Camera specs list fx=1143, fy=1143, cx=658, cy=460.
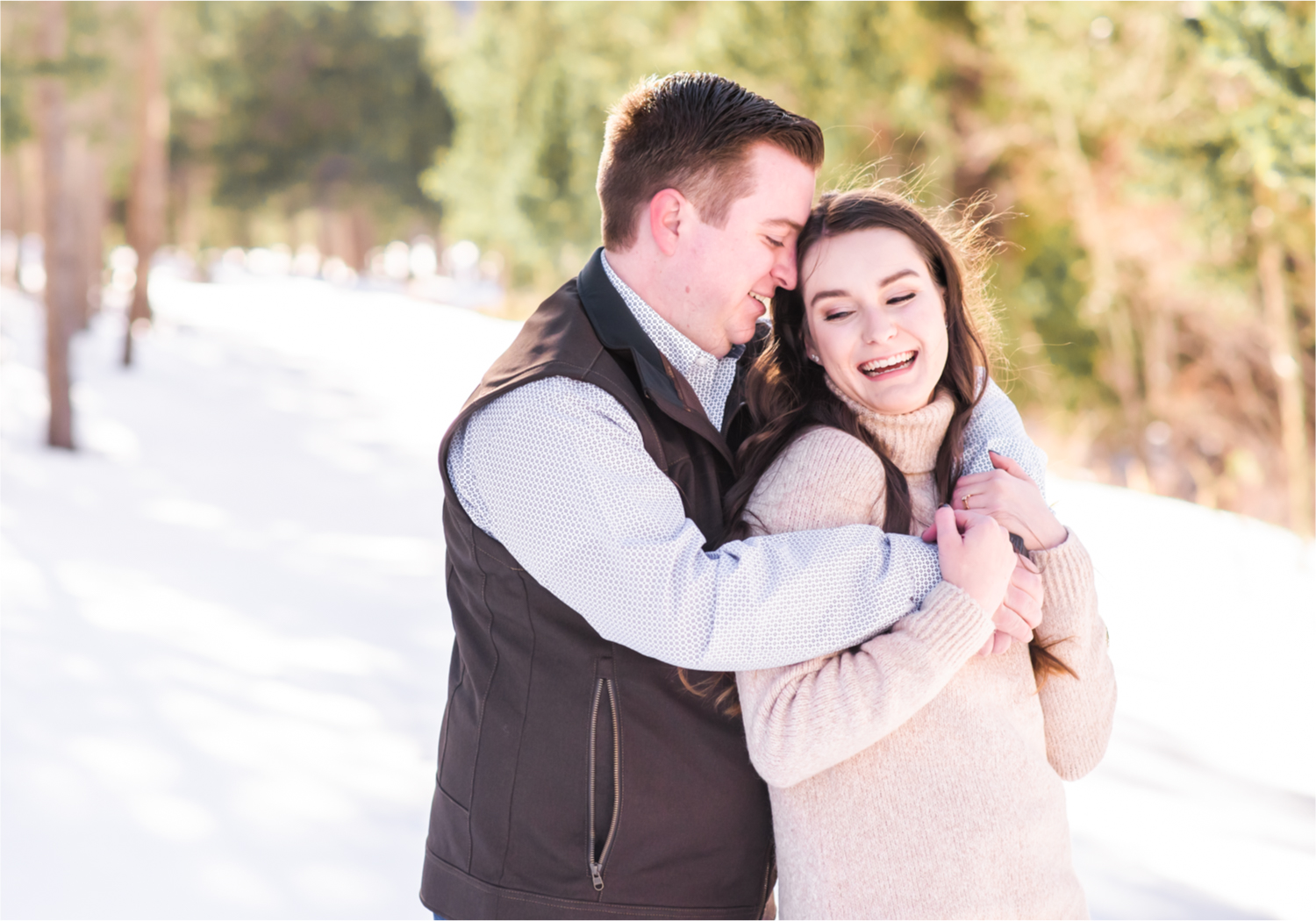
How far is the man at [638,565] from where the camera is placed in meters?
1.76

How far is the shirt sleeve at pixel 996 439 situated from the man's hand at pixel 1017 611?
0.24 m

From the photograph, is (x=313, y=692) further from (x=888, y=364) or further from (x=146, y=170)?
(x=146, y=170)

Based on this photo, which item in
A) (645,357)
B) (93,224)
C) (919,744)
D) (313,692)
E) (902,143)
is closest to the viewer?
(919,744)

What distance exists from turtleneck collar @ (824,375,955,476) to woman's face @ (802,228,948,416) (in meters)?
0.02

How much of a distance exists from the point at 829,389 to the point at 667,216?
0.45 m

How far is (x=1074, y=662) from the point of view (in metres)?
1.93

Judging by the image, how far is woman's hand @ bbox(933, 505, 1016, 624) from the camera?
178 centimetres

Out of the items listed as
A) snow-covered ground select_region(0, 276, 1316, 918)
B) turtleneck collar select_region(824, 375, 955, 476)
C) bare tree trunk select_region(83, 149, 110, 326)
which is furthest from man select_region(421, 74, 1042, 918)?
bare tree trunk select_region(83, 149, 110, 326)

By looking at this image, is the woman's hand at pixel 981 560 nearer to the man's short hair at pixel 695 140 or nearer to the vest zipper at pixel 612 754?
the vest zipper at pixel 612 754

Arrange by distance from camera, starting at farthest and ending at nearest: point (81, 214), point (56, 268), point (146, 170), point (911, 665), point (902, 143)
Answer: point (81, 214) < point (902, 143) < point (146, 170) < point (56, 268) < point (911, 665)

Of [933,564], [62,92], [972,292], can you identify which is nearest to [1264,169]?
[972,292]

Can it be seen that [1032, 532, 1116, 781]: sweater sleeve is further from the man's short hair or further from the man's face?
the man's short hair

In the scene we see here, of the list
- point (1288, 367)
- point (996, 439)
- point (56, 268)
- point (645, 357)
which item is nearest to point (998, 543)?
point (996, 439)

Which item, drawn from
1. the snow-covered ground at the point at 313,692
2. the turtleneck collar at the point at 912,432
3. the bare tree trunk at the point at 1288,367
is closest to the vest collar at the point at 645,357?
the turtleneck collar at the point at 912,432
